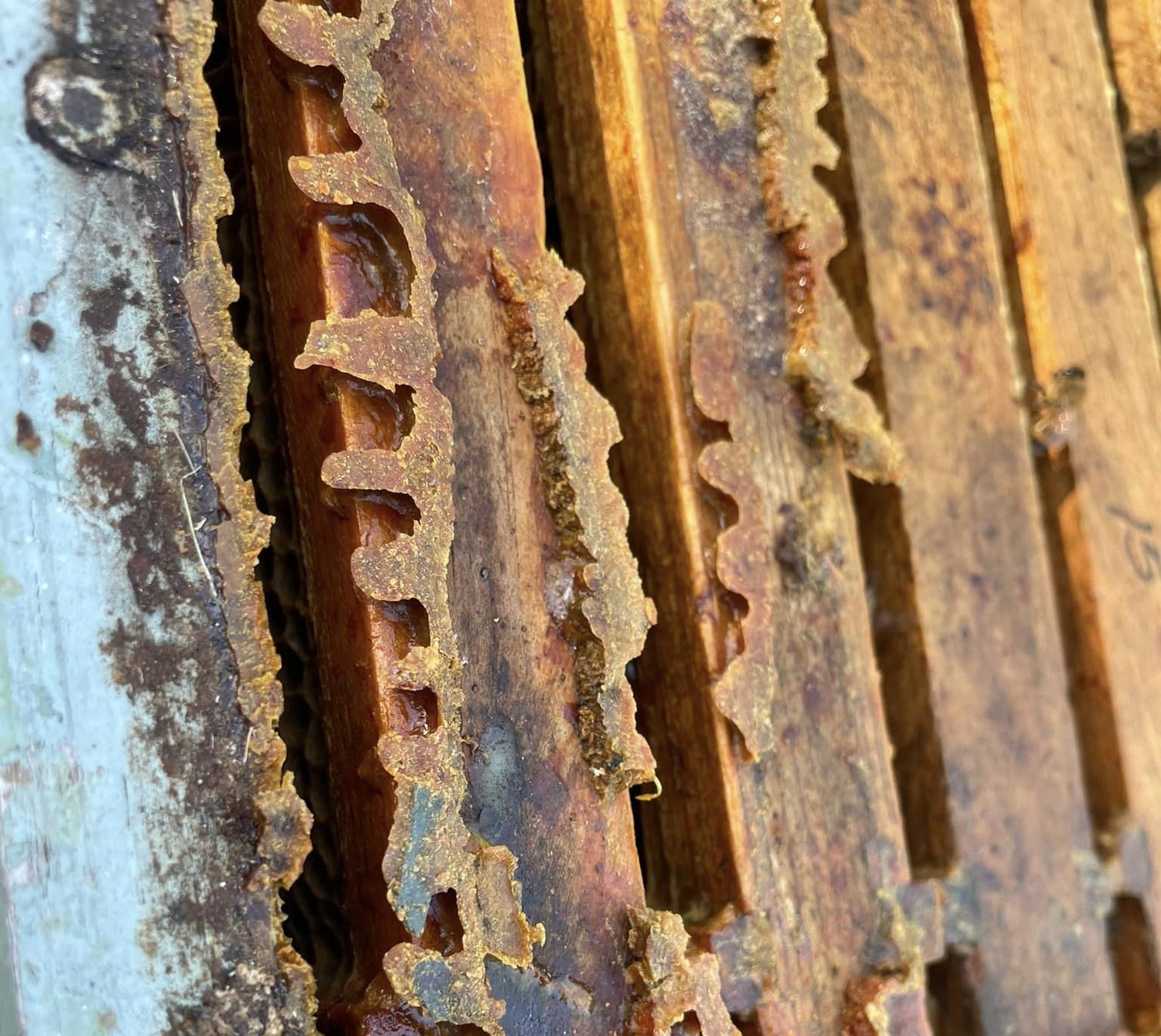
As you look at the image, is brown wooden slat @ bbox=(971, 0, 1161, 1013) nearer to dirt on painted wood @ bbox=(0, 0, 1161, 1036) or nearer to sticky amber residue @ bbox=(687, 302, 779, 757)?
dirt on painted wood @ bbox=(0, 0, 1161, 1036)

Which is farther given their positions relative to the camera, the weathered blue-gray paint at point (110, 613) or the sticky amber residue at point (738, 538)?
the sticky amber residue at point (738, 538)

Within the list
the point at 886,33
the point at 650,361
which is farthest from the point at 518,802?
the point at 886,33

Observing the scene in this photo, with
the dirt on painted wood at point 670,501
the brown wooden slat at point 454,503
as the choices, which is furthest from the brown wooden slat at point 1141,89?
the brown wooden slat at point 454,503

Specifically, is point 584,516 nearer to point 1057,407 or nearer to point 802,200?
point 802,200

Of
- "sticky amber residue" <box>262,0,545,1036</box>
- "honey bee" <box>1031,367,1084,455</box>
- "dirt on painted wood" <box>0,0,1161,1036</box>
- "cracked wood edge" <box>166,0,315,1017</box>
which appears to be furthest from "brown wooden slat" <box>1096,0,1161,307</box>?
"cracked wood edge" <box>166,0,315,1017</box>

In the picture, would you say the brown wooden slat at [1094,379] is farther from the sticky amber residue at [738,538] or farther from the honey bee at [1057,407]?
the sticky amber residue at [738,538]

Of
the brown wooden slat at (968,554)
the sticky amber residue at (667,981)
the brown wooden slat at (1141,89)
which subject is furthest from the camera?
the brown wooden slat at (1141,89)
